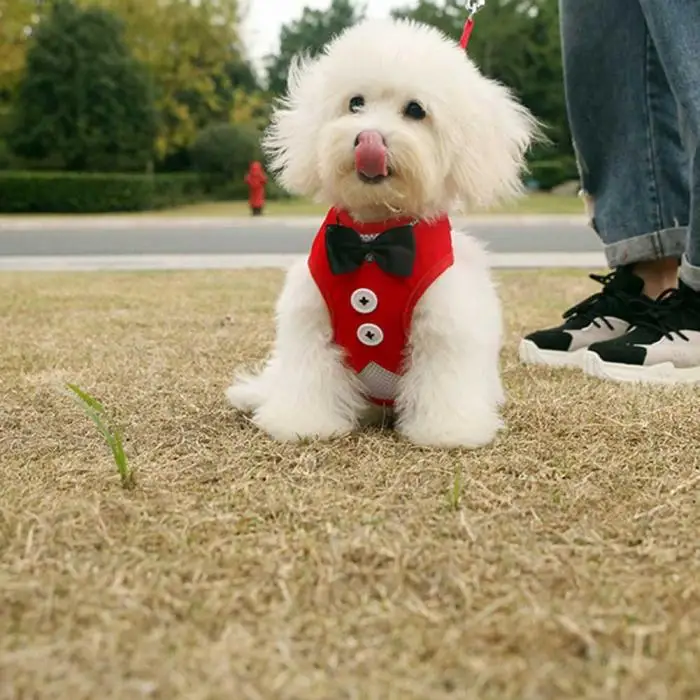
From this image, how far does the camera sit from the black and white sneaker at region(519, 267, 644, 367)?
2.62 m

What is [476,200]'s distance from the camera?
1867 millimetres

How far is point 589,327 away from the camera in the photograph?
2.74 m

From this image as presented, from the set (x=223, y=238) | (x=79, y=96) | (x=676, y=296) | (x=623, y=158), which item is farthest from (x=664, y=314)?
(x=79, y=96)

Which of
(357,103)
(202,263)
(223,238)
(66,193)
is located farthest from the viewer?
(66,193)

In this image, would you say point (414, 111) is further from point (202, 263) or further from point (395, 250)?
point (202, 263)

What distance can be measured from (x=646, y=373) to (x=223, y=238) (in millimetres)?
8608

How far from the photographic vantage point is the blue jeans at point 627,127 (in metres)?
2.68

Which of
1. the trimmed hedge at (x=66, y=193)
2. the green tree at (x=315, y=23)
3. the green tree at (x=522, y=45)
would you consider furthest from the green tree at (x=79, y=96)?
the green tree at (x=315, y=23)

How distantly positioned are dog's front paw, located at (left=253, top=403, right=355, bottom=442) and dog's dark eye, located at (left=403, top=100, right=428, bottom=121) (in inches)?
24.7

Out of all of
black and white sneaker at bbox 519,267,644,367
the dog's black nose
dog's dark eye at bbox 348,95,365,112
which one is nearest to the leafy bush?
black and white sneaker at bbox 519,267,644,367

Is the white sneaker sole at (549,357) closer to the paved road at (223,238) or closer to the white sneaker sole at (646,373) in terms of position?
the white sneaker sole at (646,373)

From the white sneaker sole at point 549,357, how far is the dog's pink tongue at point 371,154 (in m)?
1.11

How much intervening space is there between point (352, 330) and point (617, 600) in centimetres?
89

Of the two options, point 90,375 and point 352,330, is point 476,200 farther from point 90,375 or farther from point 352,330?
point 90,375
